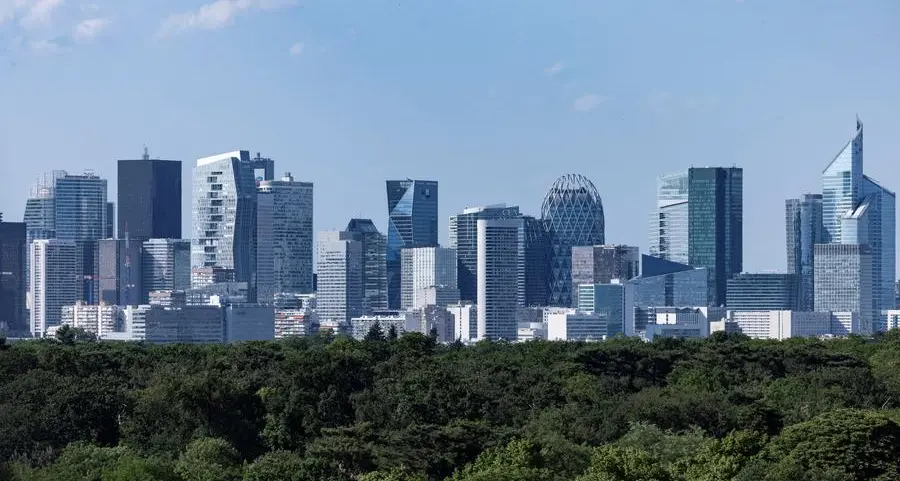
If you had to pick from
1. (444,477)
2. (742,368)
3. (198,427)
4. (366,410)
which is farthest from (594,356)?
(444,477)

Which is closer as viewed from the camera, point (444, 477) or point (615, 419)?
point (444, 477)

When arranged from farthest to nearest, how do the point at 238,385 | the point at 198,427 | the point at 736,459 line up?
the point at 238,385 → the point at 198,427 → the point at 736,459

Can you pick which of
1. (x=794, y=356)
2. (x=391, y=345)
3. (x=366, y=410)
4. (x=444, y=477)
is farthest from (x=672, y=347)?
(x=444, y=477)

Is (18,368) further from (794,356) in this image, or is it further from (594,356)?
(794,356)

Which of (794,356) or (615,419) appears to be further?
(794,356)

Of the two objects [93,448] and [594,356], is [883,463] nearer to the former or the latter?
[93,448]

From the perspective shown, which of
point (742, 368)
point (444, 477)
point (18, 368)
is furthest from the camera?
point (742, 368)
